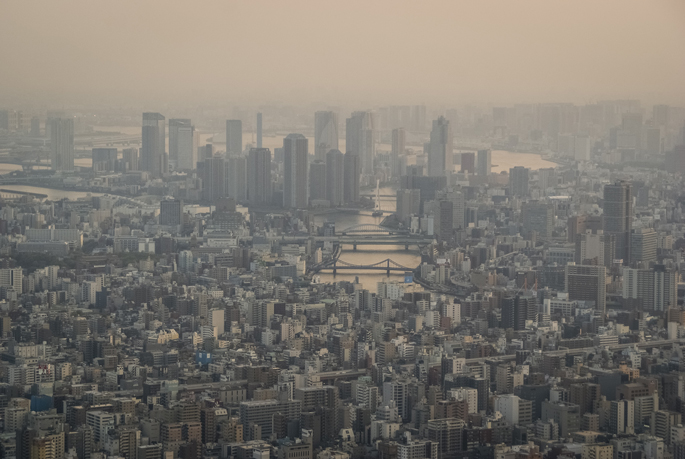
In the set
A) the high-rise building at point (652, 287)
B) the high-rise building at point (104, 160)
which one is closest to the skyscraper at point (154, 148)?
the high-rise building at point (104, 160)

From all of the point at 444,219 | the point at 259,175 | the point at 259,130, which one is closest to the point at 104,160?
the point at 259,130

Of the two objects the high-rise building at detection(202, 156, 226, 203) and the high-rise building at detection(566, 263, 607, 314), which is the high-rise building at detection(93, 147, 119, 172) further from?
the high-rise building at detection(566, 263, 607, 314)

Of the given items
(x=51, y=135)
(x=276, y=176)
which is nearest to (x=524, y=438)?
(x=51, y=135)

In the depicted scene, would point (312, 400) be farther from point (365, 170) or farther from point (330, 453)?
point (365, 170)

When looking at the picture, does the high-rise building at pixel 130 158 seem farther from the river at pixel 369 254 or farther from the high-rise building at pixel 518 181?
the high-rise building at pixel 518 181

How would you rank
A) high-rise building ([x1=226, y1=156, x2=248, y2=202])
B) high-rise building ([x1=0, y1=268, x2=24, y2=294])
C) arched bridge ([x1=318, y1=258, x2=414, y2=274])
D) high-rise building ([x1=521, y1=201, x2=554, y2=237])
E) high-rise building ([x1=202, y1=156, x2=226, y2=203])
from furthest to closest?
1. high-rise building ([x1=226, y1=156, x2=248, y2=202])
2. high-rise building ([x1=202, y1=156, x2=226, y2=203])
3. high-rise building ([x1=521, y1=201, x2=554, y2=237])
4. arched bridge ([x1=318, y1=258, x2=414, y2=274])
5. high-rise building ([x1=0, y1=268, x2=24, y2=294])

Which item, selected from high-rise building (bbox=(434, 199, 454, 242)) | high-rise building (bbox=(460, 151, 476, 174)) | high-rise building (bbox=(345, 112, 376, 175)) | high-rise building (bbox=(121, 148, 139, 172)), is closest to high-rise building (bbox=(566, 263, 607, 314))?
high-rise building (bbox=(434, 199, 454, 242))

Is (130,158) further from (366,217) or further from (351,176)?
(351,176)
